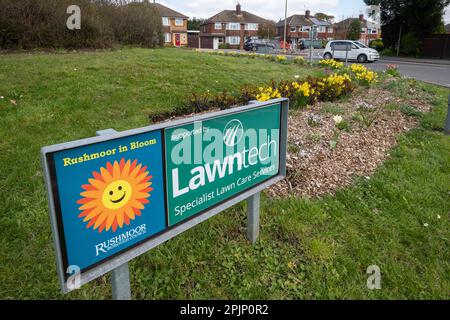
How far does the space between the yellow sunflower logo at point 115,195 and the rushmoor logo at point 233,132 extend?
0.65 m

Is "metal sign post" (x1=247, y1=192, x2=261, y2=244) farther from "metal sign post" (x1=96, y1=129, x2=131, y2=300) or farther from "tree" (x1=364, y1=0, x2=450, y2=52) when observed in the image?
"tree" (x1=364, y1=0, x2=450, y2=52)

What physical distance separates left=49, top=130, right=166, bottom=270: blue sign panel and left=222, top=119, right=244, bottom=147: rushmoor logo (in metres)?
0.55

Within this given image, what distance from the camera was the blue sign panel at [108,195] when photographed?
1491 mm

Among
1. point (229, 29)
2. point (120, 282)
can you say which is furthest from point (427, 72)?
point (229, 29)

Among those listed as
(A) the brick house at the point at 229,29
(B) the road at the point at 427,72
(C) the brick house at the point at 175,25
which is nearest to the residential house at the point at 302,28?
(A) the brick house at the point at 229,29

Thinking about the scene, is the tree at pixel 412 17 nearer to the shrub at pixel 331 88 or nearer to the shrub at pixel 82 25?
the shrub at pixel 82 25

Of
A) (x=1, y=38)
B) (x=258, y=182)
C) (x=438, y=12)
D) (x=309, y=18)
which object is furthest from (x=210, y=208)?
(x=309, y=18)

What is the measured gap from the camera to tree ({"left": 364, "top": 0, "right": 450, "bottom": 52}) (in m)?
30.5

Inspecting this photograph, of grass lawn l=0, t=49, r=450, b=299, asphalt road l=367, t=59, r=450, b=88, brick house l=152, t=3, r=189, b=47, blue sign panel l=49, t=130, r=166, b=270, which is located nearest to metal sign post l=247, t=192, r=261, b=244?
grass lawn l=0, t=49, r=450, b=299

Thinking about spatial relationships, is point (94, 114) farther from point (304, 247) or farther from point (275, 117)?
point (304, 247)

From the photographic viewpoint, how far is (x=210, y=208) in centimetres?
228

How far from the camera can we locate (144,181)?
71.6 inches

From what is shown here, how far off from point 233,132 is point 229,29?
235 feet
